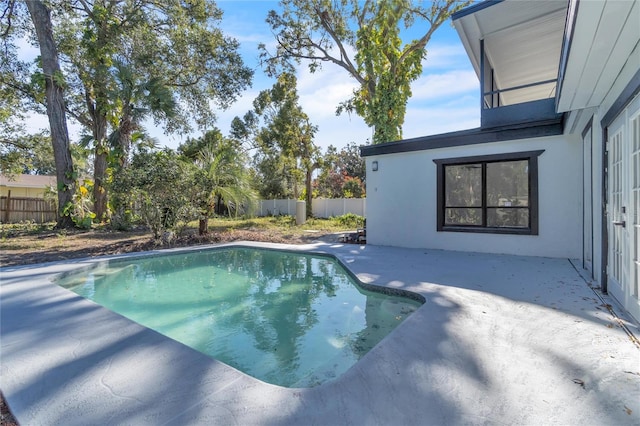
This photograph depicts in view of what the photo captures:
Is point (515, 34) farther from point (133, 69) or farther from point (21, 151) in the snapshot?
point (21, 151)

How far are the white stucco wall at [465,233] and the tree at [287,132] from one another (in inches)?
443

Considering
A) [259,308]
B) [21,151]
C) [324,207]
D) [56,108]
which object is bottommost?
[259,308]

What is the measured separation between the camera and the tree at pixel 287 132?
797 inches

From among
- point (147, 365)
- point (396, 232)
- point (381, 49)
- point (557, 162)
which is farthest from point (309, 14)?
point (147, 365)

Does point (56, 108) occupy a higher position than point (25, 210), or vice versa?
point (56, 108)

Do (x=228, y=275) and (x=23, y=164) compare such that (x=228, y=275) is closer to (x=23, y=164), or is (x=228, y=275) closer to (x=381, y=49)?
(x=381, y=49)

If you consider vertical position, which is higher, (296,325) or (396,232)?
(396,232)

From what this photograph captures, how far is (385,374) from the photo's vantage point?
241cm

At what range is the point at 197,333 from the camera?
151 inches

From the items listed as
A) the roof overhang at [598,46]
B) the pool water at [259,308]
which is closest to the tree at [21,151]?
the pool water at [259,308]

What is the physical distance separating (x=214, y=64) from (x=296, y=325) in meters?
15.6

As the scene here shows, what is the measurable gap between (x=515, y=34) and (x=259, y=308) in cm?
886

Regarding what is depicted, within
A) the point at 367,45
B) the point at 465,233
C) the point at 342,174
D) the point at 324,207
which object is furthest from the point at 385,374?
the point at 342,174

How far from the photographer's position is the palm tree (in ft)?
33.1
